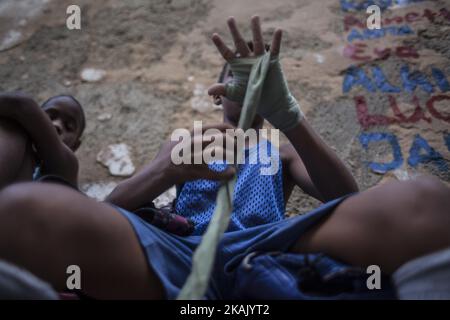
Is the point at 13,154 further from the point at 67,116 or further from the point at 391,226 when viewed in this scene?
the point at 391,226

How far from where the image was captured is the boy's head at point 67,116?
1379 millimetres

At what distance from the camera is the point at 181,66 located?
6.09 feet

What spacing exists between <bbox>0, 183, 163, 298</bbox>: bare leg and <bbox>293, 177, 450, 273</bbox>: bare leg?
0.29 metres

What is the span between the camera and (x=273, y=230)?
788 mm

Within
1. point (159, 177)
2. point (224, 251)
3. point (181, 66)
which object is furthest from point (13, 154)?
point (181, 66)

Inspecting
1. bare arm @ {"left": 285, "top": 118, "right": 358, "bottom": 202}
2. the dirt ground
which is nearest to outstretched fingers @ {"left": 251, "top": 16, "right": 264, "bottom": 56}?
bare arm @ {"left": 285, "top": 118, "right": 358, "bottom": 202}

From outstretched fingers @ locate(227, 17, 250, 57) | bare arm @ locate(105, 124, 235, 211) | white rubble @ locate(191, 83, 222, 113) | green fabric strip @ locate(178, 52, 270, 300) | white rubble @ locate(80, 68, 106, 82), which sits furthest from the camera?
white rubble @ locate(80, 68, 106, 82)

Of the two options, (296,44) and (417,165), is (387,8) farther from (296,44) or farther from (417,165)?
(417,165)

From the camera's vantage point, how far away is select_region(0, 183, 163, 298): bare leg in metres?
0.60

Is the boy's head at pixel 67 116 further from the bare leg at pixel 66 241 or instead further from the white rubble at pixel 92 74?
the bare leg at pixel 66 241

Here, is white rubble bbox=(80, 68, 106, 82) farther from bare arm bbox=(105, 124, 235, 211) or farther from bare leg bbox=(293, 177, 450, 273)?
bare leg bbox=(293, 177, 450, 273)

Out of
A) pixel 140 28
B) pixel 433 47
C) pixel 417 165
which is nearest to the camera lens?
pixel 417 165
